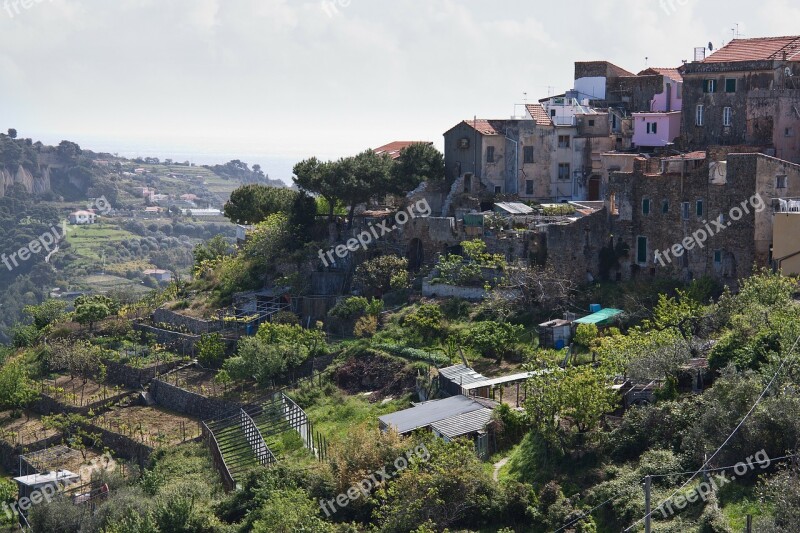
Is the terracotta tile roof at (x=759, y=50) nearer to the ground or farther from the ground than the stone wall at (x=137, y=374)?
farther from the ground

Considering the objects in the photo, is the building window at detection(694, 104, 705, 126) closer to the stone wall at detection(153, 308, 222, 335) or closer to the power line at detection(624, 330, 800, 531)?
the power line at detection(624, 330, 800, 531)

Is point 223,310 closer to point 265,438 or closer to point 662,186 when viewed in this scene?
point 265,438

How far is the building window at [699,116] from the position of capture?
52.5 meters

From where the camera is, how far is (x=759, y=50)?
51469mm

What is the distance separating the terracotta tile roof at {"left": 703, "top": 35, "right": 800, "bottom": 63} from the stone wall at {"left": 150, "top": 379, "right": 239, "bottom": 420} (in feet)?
81.2

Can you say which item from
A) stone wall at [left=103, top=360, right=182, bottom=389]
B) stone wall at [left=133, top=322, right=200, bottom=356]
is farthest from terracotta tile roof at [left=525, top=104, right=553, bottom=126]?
stone wall at [left=103, top=360, right=182, bottom=389]

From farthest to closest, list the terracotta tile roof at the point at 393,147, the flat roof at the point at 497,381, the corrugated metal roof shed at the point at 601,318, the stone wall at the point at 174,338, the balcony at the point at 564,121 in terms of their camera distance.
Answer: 1. the terracotta tile roof at the point at 393,147
2. the balcony at the point at 564,121
3. the stone wall at the point at 174,338
4. the corrugated metal roof shed at the point at 601,318
5. the flat roof at the point at 497,381

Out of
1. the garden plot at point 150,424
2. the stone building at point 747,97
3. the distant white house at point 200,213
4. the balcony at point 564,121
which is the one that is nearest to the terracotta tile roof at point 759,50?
the stone building at point 747,97

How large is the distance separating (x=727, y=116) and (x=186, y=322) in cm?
2530

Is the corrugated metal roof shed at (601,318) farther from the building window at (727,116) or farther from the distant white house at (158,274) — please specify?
the distant white house at (158,274)

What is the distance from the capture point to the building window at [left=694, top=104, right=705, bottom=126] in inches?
2066

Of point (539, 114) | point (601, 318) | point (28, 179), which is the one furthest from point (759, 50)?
point (28, 179)

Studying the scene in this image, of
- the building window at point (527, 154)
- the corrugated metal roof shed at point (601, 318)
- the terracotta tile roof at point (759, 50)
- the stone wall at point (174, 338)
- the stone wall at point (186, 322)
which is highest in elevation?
the terracotta tile roof at point (759, 50)

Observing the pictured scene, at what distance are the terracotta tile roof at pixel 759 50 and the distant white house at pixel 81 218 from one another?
128m
